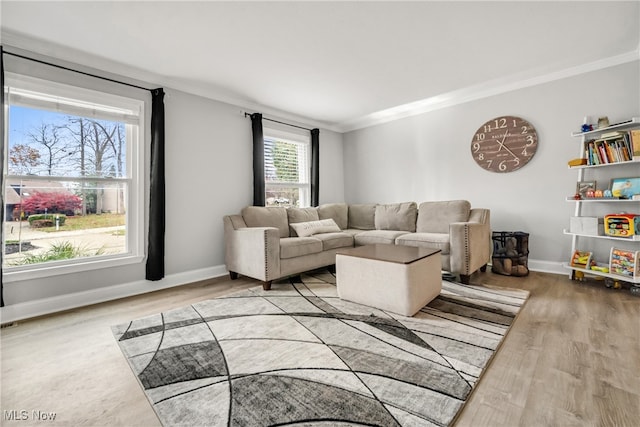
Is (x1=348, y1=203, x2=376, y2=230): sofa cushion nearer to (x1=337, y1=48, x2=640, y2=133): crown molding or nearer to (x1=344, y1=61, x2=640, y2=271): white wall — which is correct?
(x1=344, y1=61, x2=640, y2=271): white wall

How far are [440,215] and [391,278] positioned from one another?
6.20 ft

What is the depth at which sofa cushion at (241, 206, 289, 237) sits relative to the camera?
370 centimetres

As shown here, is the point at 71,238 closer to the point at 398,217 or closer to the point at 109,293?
the point at 109,293

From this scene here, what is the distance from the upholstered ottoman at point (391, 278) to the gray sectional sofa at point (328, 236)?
722mm

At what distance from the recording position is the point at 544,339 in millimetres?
1851

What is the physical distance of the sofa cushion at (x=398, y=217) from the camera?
13.5 ft

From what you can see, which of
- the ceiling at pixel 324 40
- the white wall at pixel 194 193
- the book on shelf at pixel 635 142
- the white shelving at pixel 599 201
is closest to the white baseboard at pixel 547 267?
the white shelving at pixel 599 201

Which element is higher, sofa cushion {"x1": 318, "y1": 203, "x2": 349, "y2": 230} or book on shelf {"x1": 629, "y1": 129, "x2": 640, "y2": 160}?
book on shelf {"x1": 629, "y1": 129, "x2": 640, "y2": 160}

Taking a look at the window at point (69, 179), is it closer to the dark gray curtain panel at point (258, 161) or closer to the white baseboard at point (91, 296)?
the white baseboard at point (91, 296)

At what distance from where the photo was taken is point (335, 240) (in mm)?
3766

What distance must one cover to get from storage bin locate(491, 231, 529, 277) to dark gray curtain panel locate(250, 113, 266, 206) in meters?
3.15

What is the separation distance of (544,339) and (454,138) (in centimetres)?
311

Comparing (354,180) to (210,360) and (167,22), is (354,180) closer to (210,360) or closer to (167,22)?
(167,22)

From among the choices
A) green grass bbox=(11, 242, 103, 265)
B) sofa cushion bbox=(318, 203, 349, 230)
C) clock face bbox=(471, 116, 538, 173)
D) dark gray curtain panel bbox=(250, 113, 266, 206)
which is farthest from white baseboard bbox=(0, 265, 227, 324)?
clock face bbox=(471, 116, 538, 173)
